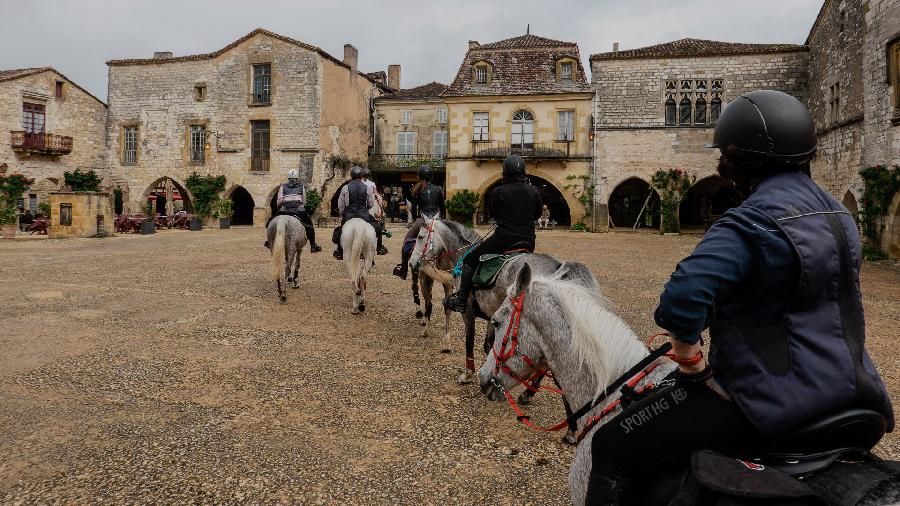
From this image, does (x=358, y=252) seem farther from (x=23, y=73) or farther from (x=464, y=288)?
(x=23, y=73)

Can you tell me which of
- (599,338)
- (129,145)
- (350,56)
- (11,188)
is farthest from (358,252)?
(129,145)

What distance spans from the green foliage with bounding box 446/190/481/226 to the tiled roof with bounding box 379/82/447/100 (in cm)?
903

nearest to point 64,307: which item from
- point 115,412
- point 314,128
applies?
point 115,412

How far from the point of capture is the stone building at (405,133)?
113ft

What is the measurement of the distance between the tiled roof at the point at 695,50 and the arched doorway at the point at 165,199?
2432 cm

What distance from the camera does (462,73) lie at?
29.2 m

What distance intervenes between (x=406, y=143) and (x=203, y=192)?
39.5ft

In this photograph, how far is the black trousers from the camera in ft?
5.30

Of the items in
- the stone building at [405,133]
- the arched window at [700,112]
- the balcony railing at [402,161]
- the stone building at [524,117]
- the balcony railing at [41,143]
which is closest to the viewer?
the arched window at [700,112]

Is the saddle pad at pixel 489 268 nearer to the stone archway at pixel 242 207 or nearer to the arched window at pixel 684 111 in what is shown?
the arched window at pixel 684 111

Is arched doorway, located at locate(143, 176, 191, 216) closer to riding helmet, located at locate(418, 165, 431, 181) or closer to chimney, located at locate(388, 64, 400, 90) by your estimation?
chimney, located at locate(388, 64, 400, 90)

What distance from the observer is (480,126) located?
2861cm

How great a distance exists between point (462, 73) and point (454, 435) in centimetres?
2734

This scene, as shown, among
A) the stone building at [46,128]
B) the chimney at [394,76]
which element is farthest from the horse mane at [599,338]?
the chimney at [394,76]
